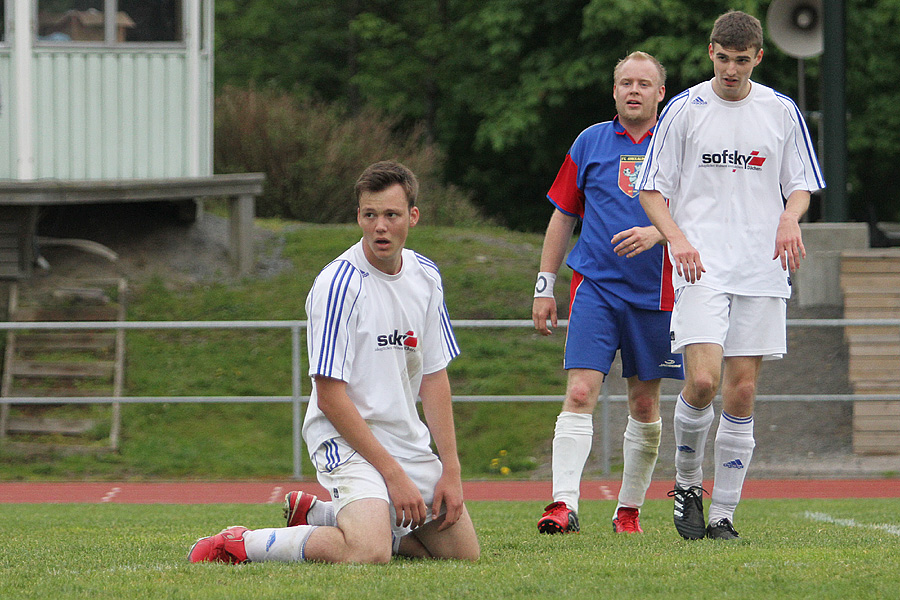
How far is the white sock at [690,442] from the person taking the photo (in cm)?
558

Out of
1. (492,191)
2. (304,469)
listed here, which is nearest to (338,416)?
(304,469)

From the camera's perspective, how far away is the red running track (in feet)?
32.0

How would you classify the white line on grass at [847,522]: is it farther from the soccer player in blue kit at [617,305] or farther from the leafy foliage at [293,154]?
the leafy foliage at [293,154]

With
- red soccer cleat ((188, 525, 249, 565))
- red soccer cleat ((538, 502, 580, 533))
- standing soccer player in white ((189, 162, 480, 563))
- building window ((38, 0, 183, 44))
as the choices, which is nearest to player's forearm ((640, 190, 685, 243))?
standing soccer player in white ((189, 162, 480, 563))

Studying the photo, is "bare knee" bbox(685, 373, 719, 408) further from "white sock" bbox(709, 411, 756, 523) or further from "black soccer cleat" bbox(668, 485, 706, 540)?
"black soccer cleat" bbox(668, 485, 706, 540)

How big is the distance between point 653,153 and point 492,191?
89.0ft

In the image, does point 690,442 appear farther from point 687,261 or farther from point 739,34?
point 739,34

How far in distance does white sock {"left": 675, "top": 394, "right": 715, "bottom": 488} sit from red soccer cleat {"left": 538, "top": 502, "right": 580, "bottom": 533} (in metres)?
0.54

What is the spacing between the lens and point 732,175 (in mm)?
5395

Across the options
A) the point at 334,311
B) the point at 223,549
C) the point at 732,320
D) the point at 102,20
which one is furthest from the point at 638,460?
the point at 102,20

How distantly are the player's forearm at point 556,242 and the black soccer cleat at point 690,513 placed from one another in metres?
1.33

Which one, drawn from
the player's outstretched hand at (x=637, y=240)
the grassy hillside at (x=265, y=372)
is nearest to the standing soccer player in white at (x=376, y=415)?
the player's outstretched hand at (x=637, y=240)

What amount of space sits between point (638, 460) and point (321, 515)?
1945 mm

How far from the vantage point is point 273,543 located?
15.3ft
